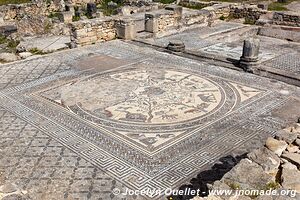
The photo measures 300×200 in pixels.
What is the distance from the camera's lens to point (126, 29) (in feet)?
36.4

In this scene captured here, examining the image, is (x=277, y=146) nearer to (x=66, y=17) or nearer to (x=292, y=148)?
(x=292, y=148)

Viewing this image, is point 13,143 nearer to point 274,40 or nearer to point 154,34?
point 154,34

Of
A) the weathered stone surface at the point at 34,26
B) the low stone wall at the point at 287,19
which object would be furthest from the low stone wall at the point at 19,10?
the low stone wall at the point at 287,19

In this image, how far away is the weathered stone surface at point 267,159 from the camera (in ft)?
12.1

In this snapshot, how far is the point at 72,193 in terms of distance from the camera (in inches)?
171

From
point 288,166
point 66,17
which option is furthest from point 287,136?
point 66,17

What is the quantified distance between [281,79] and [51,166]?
5423 millimetres

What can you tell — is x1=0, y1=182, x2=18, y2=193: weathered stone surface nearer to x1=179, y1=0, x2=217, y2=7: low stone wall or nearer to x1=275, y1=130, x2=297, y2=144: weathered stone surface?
x1=275, y1=130, x2=297, y2=144: weathered stone surface

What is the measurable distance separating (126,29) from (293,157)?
806 cm

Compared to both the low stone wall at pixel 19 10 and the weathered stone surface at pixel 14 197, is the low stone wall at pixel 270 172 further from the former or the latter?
the low stone wall at pixel 19 10

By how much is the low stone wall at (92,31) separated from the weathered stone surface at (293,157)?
309 inches

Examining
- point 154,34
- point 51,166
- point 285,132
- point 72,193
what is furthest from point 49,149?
point 154,34

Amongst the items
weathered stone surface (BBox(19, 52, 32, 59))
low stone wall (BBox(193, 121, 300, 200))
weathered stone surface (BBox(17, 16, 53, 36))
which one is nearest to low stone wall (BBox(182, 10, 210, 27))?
weathered stone surface (BBox(17, 16, 53, 36))

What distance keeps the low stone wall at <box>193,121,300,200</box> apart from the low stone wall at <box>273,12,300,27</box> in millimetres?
9949
